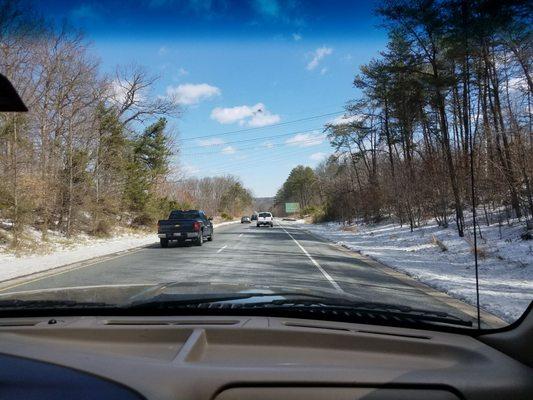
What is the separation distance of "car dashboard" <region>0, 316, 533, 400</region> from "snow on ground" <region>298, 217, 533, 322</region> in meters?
4.01

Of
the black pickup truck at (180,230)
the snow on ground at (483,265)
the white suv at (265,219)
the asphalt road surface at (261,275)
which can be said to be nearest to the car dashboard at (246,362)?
the snow on ground at (483,265)

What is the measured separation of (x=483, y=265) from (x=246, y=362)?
13147mm

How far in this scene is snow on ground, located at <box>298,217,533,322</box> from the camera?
8.88 metres

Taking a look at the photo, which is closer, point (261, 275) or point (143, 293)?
point (143, 293)

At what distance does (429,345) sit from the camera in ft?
8.52

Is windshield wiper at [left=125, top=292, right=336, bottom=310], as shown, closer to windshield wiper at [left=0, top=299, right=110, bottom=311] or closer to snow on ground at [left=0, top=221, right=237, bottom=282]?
windshield wiper at [left=0, top=299, right=110, bottom=311]

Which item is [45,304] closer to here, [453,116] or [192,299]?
[192,299]

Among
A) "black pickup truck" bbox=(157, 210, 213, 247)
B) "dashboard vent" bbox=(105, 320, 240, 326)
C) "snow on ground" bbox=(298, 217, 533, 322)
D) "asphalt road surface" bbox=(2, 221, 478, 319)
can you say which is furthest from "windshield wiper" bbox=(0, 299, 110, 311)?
"black pickup truck" bbox=(157, 210, 213, 247)

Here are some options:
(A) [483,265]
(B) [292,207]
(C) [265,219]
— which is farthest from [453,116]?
(B) [292,207]

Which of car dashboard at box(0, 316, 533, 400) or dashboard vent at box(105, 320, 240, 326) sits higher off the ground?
dashboard vent at box(105, 320, 240, 326)

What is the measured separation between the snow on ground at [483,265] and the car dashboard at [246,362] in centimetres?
401

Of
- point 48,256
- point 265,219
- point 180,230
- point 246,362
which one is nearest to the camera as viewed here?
point 246,362

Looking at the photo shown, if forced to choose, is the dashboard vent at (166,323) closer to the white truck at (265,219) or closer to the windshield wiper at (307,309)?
the windshield wiper at (307,309)

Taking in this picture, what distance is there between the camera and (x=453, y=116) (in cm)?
2136
